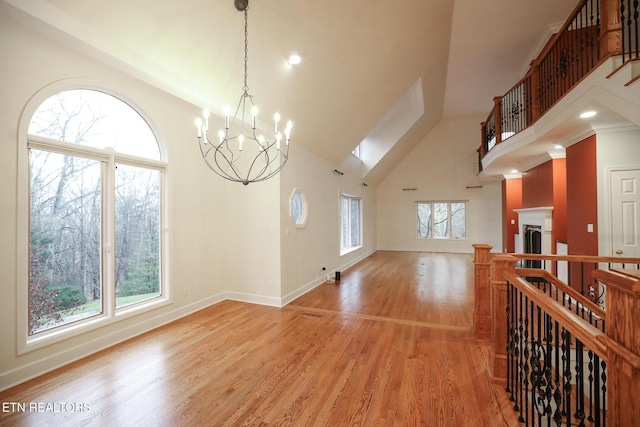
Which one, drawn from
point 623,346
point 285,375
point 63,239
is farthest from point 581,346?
point 63,239

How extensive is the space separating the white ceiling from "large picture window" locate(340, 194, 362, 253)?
2.22 m

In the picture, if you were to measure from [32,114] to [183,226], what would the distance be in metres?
1.86

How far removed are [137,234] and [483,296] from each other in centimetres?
404

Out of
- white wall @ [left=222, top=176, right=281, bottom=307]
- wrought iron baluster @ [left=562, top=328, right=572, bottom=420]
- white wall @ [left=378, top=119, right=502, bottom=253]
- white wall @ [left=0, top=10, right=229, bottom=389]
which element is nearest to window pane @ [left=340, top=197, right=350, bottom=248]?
white wall @ [left=378, top=119, right=502, bottom=253]

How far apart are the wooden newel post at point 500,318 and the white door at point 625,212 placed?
2.35 metres

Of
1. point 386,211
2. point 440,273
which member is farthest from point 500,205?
point 440,273

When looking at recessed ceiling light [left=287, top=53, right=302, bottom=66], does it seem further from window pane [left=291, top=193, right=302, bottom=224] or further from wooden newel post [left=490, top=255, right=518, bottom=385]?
wooden newel post [left=490, top=255, right=518, bottom=385]

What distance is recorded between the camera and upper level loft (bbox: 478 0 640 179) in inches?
91.7

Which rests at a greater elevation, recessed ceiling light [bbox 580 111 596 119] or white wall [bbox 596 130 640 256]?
recessed ceiling light [bbox 580 111 596 119]

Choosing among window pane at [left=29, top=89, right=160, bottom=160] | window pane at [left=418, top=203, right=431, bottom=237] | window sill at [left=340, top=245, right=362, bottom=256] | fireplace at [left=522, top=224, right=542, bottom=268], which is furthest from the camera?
window pane at [left=418, top=203, right=431, bottom=237]

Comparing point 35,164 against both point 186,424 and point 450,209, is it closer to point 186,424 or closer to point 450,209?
point 186,424

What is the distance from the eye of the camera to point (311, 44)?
10.3 feet

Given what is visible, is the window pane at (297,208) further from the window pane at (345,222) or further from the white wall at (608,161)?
the white wall at (608,161)

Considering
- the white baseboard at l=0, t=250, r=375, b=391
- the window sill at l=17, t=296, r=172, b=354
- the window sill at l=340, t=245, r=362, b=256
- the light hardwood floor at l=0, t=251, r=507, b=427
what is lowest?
the light hardwood floor at l=0, t=251, r=507, b=427
